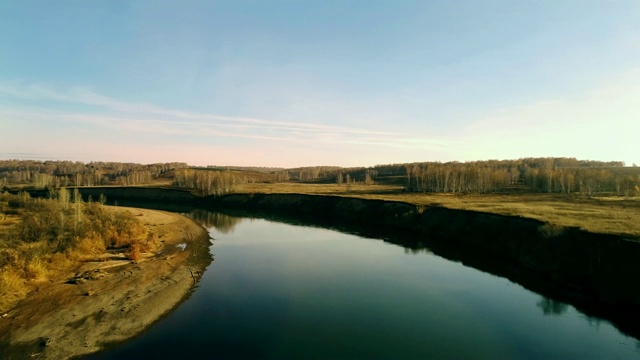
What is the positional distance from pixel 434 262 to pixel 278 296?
22.8 metres

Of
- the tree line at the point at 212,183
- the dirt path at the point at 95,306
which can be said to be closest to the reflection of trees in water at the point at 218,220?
the dirt path at the point at 95,306

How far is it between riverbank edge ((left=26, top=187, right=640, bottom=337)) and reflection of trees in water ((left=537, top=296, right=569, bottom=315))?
3.95 ft

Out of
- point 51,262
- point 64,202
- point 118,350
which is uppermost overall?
point 64,202

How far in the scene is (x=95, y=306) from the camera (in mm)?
26812

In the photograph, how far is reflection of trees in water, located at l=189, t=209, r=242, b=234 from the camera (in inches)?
2820

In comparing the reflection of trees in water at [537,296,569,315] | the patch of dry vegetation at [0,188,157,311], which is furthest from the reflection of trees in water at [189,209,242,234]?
the reflection of trees in water at [537,296,569,315]

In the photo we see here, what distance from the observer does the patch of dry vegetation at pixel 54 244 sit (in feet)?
95.0

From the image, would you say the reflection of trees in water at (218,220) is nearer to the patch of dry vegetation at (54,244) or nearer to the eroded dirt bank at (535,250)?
the patch of dry vegetation at (54,244)

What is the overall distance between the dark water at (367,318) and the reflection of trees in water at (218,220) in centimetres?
2876

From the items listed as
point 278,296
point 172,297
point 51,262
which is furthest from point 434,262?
point 51,262

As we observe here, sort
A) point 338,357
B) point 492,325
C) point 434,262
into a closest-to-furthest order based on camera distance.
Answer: point 338,357
point 492,325
point 434,262

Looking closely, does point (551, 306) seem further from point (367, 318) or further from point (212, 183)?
point (212, 183)

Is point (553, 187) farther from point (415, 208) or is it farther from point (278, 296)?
point (278, 296)

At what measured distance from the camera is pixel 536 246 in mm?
41438
